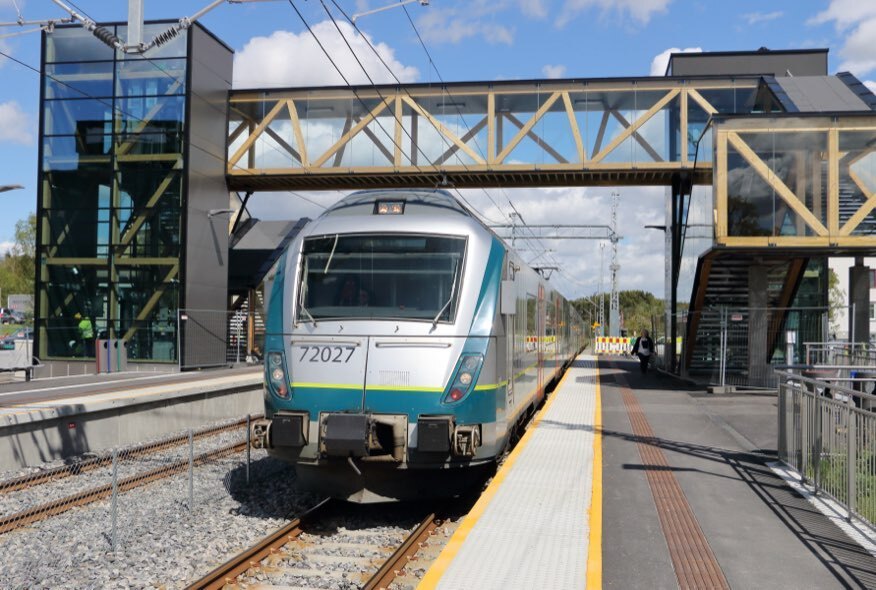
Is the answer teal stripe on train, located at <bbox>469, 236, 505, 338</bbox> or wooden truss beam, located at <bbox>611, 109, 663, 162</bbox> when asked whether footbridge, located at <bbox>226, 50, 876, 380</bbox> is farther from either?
teal stripe on train, located at <bbox>469, 236, 505, 338</bbox>

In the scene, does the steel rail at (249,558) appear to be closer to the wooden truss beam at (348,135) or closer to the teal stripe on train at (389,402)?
the teal stripe on train at (389,402)

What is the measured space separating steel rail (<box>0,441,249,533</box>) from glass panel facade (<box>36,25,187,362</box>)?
1564 centimetres

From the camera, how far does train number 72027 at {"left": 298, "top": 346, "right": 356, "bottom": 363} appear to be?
8156 millimetres

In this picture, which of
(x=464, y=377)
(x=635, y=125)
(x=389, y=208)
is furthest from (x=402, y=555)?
(x=635, y=125)

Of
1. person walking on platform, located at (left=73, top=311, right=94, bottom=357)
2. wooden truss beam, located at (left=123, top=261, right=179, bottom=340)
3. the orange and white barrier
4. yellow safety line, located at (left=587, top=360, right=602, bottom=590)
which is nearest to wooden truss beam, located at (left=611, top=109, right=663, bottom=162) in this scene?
wooden truss beam, located at (left=123, top=261, right=179, bottom=340)

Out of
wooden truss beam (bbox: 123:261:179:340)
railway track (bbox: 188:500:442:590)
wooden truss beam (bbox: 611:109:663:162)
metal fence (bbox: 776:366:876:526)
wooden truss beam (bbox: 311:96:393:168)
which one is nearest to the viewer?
railway track (bbox: 188:500:442:590)

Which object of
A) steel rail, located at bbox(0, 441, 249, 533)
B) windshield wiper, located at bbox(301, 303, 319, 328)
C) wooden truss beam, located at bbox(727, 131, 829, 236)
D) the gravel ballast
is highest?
wooden truss beam, located at bbox(727, 131, 829, 236)

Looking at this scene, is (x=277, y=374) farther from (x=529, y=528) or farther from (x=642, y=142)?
(x=642, y=142)

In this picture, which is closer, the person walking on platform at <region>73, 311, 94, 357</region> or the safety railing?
the safety railing

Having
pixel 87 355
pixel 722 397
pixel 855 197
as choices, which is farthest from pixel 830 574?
pixel 87 355

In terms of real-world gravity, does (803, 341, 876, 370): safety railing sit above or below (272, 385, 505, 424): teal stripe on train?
above

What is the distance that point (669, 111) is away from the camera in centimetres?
2727

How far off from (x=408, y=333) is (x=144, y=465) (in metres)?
5.97

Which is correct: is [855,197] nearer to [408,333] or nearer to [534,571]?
[408,333]
